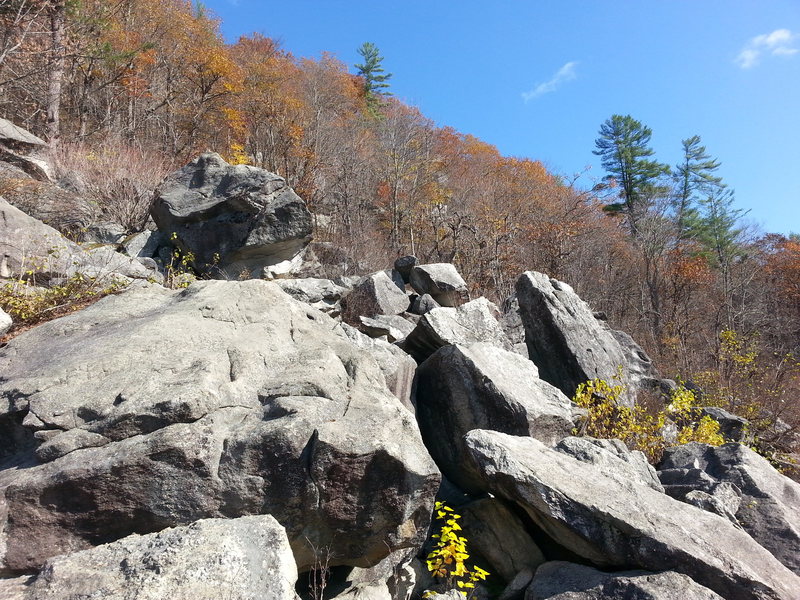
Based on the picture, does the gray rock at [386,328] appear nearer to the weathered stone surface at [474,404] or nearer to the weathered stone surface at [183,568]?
the weathered stone surface at [474,404]

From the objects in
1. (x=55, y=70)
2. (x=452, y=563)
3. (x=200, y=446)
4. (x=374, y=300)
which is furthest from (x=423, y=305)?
(x=55, y=70)

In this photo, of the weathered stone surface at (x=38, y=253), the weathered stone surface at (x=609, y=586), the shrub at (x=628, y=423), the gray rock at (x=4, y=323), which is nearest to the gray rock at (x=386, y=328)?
the shrub at (x=628, y=423)

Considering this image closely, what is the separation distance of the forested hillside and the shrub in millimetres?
3494

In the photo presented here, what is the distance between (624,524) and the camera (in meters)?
3.78

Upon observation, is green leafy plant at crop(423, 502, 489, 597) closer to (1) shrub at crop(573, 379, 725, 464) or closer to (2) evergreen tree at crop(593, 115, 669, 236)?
(1) shrub at crop(573, 379, 725, 464)

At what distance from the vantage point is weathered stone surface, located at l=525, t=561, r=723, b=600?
11.1ft

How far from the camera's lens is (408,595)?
13.3ft

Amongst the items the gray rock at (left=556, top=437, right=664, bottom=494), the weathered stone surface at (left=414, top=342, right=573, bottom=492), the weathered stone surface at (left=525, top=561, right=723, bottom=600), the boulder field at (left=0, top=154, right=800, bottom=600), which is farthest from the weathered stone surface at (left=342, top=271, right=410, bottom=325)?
the weathered stone surface at (left=525, top=561, right=723, bottom=600)

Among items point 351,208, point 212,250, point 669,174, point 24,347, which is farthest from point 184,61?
point 669,174

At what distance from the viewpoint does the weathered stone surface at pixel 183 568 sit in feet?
7.57

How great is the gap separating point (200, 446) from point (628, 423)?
18.7 feet

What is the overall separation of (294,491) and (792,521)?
15.5 feet

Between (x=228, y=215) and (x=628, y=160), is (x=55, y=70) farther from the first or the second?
(x=628, y=160)

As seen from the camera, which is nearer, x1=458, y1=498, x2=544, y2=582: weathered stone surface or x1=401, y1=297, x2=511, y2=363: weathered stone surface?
x1=458, y1=498, x2=544, y2=582: weathered stone surface
